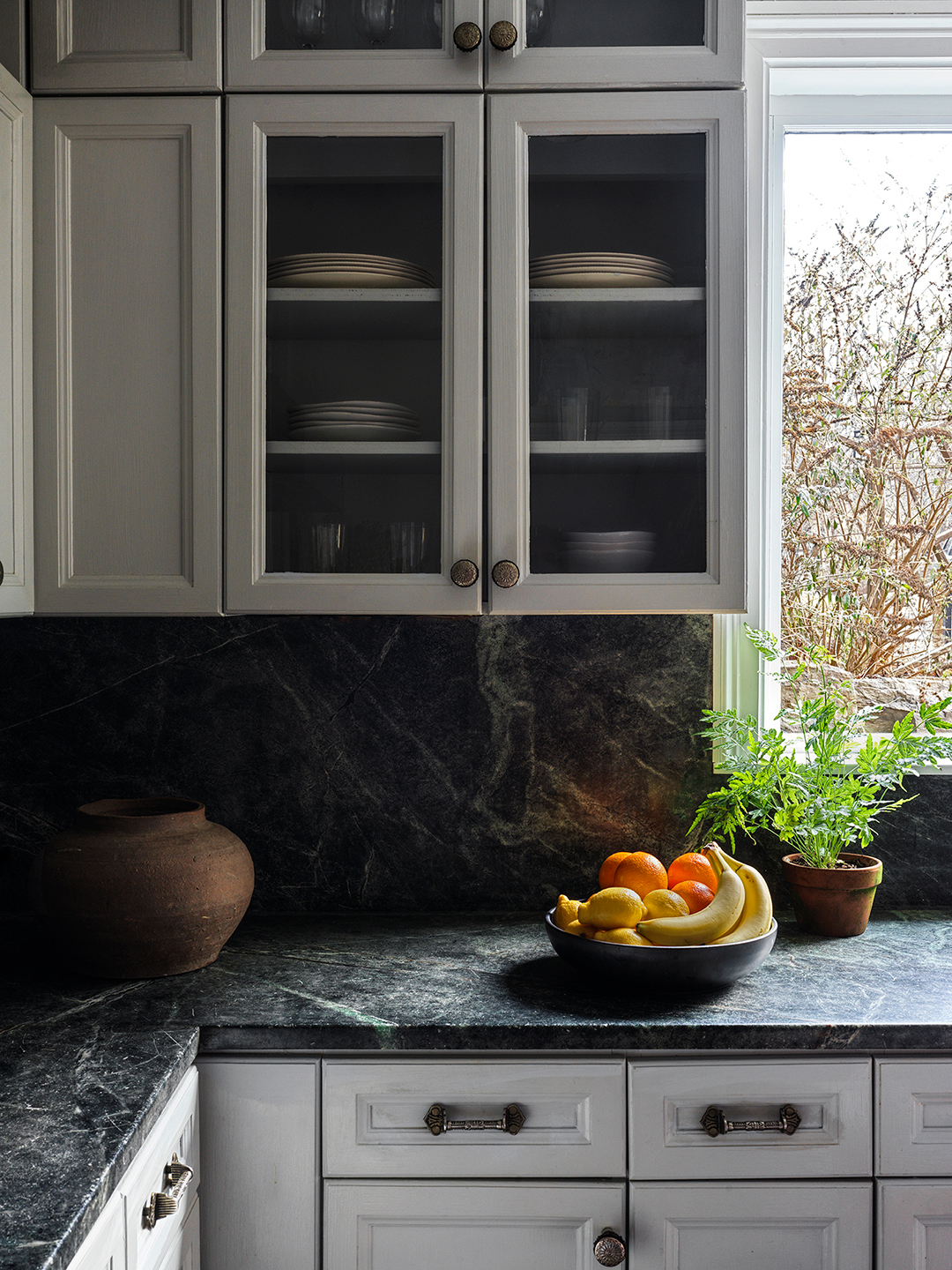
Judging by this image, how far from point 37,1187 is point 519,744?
3.51 feet

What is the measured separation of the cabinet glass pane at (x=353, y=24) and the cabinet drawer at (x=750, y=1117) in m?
1.54

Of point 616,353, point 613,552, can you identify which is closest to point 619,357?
point 616,353

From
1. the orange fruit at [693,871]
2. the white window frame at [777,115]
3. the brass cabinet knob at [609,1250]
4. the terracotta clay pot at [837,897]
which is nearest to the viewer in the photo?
the brass cabinet knob at [609,1250]

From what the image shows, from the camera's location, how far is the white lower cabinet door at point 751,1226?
4.09ft

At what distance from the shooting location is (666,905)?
137 cm

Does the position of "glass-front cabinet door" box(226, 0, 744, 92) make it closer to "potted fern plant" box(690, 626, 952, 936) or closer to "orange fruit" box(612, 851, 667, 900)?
"potted fern plant" box(690, 626, 952, 936)

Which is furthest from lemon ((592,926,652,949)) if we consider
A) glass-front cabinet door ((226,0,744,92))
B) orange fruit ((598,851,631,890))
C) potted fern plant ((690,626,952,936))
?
glass-front cabinet door ((226,0,744,92))

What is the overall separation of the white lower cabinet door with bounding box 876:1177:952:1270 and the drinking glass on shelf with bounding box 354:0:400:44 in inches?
70.8

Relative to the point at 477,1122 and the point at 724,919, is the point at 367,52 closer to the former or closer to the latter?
the point at 724,919

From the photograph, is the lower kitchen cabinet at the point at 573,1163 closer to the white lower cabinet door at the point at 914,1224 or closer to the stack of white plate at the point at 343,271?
the white lower cabinet door at the point at 914,1224

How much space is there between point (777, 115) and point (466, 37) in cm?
70

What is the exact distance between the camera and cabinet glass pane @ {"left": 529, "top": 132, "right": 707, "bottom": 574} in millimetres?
1484

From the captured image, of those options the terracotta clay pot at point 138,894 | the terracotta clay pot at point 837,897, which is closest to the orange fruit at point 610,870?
the terracotta clay pot at point 837,897

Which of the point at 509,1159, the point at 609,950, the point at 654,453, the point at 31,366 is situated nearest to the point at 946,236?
the point at 654,453
